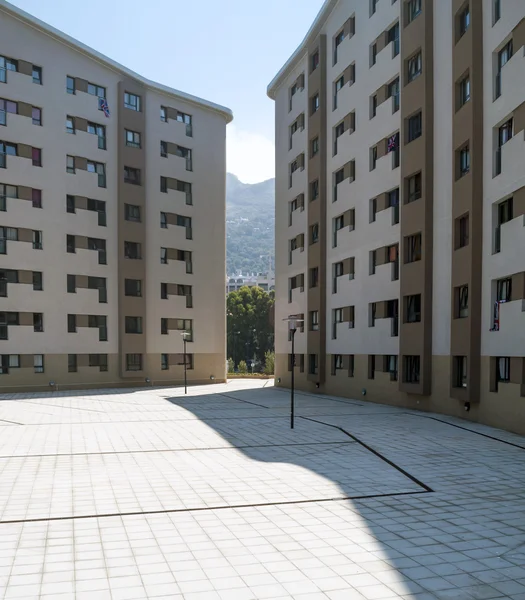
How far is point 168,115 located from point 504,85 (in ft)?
96.4

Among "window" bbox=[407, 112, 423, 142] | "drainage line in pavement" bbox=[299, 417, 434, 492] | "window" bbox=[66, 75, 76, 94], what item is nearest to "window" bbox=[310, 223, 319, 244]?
"window" bbox=[407, 112, 423, 142]

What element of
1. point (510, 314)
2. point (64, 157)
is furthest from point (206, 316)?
point (510, 314)

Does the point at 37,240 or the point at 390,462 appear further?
the point at 37,240

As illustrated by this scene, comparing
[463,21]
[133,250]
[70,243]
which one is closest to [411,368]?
[463,21]

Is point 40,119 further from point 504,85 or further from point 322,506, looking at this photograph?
point 322,506

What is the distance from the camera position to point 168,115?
4322 centimetres

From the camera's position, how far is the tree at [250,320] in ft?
276

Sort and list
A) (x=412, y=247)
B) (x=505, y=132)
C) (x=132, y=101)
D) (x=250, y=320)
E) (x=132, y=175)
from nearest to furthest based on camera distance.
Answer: (x=505, y=132), (x=412, y=247), (x=132, y=175), (x=132, y=101), (x=250, y=320)

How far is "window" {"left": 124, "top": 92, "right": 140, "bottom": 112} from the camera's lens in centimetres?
4100

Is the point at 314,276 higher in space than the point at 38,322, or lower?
higher

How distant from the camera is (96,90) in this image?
39094 millimetres

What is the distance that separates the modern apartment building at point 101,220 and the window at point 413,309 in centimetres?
2118

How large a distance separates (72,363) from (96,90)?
17790mm

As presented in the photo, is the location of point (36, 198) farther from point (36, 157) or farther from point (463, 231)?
point (463, 231)
